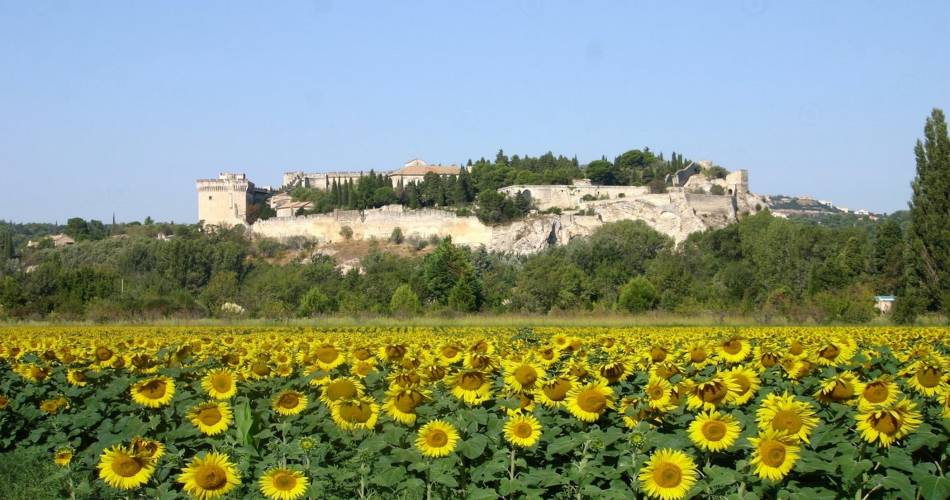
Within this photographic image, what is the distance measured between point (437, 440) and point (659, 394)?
1.27m

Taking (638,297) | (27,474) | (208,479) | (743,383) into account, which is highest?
(743,383)

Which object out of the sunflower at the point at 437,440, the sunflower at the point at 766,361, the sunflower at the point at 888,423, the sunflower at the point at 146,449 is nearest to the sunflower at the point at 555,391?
the sunflower at the point at 437,440

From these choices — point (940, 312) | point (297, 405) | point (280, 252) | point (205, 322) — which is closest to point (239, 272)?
point (280, 252)

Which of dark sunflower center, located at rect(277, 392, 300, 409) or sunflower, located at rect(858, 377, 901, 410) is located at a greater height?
sunflower, located at rect(858, 377, 901, 410)

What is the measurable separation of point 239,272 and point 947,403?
3446 inches

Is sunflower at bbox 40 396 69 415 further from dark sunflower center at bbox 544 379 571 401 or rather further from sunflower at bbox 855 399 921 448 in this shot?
sunflower at bbox 855 399 921 448

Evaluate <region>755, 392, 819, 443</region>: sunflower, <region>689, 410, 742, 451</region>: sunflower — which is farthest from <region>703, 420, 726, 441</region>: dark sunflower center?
<region>755, 392, 819, 443</region>: sunflower

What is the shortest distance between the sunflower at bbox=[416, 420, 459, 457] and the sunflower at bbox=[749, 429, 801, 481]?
61.8 inches

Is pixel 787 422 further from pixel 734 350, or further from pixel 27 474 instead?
pixel 27 474

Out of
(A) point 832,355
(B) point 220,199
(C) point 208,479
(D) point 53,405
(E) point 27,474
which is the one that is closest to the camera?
(C) point 208,479

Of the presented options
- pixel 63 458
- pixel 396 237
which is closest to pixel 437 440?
pixel 63 458

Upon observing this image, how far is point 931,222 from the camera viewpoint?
3797cm

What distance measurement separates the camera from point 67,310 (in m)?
43.2

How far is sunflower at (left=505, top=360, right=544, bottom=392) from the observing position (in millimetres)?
5648
